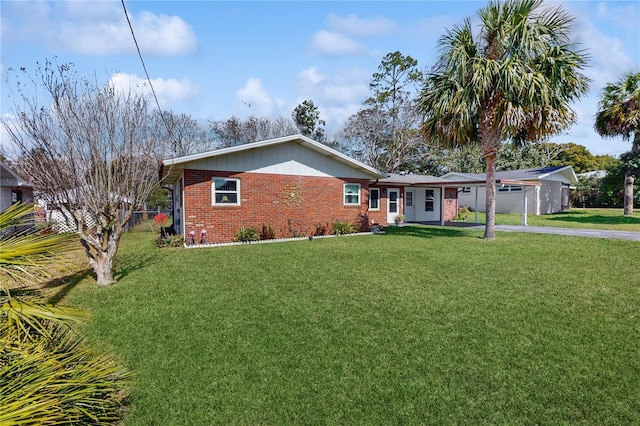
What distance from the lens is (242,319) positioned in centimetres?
537

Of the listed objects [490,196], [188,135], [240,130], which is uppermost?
[240,130]

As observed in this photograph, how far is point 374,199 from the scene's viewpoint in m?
19.9

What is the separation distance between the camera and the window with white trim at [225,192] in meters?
13.1

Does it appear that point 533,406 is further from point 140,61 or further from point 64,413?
point 140,61

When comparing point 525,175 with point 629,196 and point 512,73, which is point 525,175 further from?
point 512,73

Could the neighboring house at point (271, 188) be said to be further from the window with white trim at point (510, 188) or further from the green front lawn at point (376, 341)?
the window with white trim at point (510, 188)

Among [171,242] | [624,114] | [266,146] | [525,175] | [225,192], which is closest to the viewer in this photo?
[171,242]

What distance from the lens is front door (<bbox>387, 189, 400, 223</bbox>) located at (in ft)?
67.7

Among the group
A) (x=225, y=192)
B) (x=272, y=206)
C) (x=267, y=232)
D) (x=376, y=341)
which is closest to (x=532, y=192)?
(x=272, y=206)

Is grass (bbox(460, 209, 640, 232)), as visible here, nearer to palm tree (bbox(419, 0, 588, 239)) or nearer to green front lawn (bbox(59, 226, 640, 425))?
palm tree (bbox(419, 0, 588, 239))

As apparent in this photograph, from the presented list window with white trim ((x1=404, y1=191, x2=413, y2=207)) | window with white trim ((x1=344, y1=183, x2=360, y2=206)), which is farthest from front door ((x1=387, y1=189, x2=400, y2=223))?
window with white trim ((x1=344, y1=183, x2=360, y2=206))

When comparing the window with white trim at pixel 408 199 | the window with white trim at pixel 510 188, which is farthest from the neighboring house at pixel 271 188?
the window with white trim at pixel 510 188

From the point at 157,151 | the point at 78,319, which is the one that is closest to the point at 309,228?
the point at 157,151

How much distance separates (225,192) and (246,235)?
1802mm
